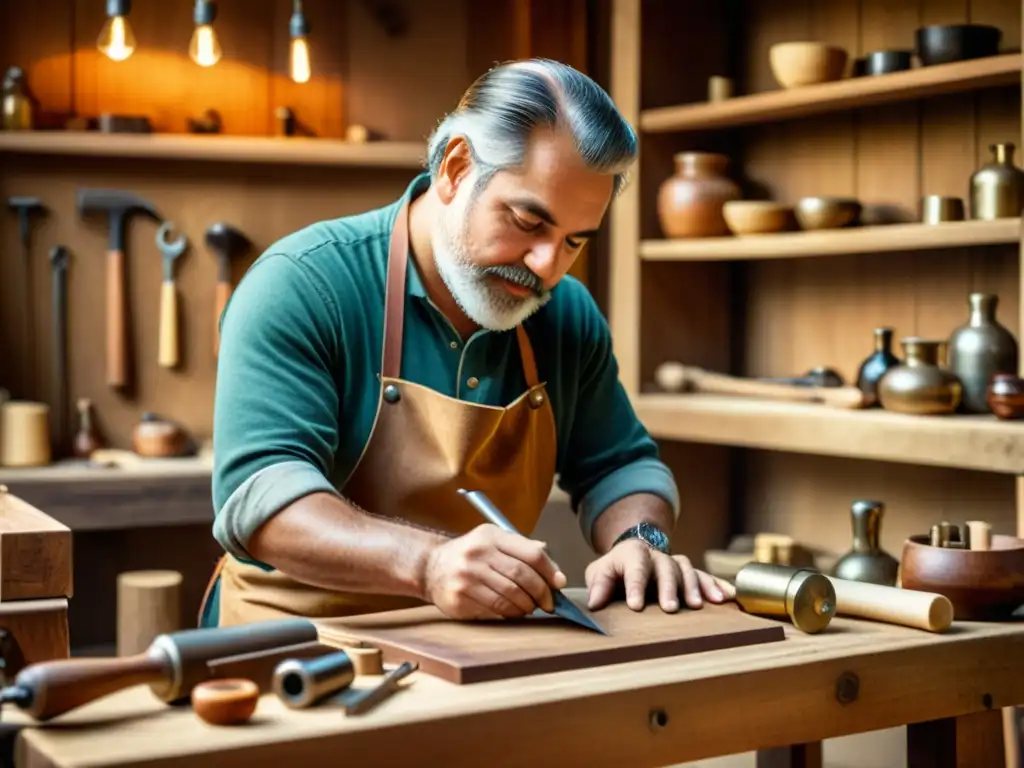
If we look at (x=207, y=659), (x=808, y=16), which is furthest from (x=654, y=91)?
(x=207, y=659)

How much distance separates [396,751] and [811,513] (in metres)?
3.15

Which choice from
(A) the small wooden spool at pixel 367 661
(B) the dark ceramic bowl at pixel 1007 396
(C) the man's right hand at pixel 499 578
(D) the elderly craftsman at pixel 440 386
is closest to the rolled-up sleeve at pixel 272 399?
(D) the elderly craftsman at pixel 440 386

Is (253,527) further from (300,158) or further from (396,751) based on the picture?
(300,158)

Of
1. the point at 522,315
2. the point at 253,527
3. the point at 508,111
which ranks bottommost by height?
the point at 253,527

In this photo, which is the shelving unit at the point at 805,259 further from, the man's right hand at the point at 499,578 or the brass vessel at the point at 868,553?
the man's right hand at the point at 499,578

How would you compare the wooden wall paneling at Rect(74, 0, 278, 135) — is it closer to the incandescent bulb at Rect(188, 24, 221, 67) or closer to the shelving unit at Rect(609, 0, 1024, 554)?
the incandescent bulb at Rect(188, 24, 221, 67)

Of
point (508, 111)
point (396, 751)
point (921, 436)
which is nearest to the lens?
point (396, 751)

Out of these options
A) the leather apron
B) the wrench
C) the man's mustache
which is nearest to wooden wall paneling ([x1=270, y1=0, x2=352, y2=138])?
the wrench

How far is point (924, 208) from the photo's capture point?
365 centimetres

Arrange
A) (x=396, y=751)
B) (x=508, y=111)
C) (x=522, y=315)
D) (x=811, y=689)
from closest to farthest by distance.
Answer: (x=396, y=751) → (x=811, y=689) → (x=508, y=111) → (x=522, y=315)

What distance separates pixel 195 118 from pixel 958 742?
3.22 m

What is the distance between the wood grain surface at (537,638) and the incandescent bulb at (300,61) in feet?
8.11

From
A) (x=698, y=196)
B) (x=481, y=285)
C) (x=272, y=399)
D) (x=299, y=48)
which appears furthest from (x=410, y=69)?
(x=272, y=399)

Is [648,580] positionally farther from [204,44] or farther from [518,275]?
[204,44]
